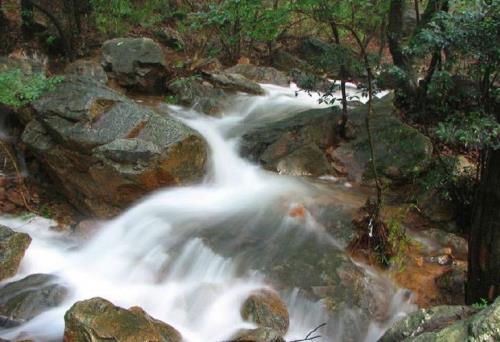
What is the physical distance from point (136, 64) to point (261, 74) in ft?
12.1

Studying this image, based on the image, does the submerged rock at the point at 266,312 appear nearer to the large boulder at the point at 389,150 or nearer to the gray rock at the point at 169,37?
the large boulder at the point at 389,150

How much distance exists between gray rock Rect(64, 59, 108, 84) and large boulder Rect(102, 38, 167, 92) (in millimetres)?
357

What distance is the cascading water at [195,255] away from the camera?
5074 millimetres

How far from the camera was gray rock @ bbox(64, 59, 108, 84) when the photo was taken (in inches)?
414

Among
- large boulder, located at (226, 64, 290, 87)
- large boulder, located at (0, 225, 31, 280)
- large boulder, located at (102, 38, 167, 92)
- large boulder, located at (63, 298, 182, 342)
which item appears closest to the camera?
large boulder, located at (63, 298, 182, 342)

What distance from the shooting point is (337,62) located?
7332mm

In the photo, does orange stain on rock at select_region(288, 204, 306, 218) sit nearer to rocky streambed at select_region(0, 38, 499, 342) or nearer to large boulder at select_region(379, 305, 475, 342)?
rocky streambed at select_region(0, 38, 499, 342)

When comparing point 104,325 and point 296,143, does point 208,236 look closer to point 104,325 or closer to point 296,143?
point 104,325

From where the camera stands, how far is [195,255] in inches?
234

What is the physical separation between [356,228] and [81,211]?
13.3 ft

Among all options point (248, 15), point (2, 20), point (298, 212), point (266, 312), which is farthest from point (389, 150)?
point (2, 20)

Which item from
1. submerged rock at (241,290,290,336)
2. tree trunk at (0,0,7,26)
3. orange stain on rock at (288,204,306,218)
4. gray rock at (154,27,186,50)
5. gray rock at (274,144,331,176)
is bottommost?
submerged rock at (241,290,290,336)

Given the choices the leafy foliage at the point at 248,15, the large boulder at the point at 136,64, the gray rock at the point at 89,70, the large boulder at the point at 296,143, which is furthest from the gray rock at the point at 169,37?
the leafy foliage at the point at 248,15

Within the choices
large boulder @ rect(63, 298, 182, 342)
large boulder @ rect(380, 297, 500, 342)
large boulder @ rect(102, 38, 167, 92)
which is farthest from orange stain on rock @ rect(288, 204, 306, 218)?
large boulder @ rect(102, 38, 167, 92)
